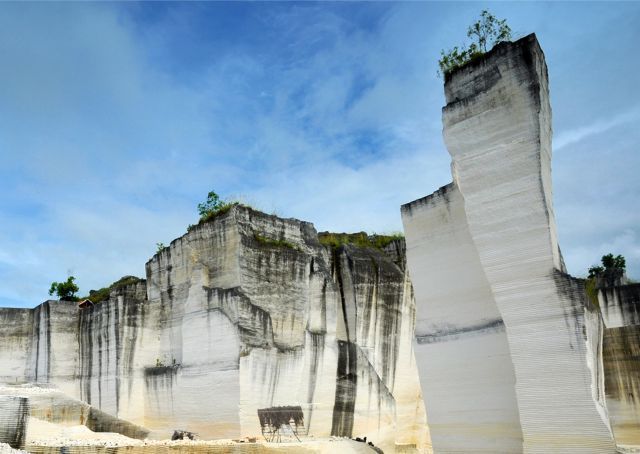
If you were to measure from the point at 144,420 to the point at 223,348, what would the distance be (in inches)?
190

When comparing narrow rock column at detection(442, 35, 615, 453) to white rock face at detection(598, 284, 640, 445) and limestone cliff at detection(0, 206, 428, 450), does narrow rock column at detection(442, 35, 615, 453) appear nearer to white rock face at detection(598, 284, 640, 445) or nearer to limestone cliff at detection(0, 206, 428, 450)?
white rock face at detection(598, 284, 640, 445)

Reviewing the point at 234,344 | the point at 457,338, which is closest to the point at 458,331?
the point at 457,338

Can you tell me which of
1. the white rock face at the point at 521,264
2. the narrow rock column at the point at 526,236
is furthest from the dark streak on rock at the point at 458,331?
the narrow rock column at the point at 526,236

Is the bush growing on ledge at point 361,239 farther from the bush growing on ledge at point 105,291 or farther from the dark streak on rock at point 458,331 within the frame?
the dark streak on rock at point 458,331

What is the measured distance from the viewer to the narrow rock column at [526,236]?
1168 centimetres

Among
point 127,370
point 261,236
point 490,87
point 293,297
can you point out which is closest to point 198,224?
point 261,236

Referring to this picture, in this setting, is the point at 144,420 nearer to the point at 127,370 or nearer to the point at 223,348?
the point at 127,370

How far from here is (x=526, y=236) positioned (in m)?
12.9

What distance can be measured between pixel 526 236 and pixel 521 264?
586mm

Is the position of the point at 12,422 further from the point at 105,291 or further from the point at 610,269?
the point at 610,269

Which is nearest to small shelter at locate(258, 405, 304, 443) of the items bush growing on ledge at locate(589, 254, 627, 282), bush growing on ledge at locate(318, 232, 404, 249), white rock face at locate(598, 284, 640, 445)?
white rock face at locate(598, 284, 640, 445)

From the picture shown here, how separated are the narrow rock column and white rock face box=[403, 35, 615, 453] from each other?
0.07ft

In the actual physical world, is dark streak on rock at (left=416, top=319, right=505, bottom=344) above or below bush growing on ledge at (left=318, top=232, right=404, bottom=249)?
below

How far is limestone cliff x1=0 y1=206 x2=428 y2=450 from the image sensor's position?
21203 millimetres
